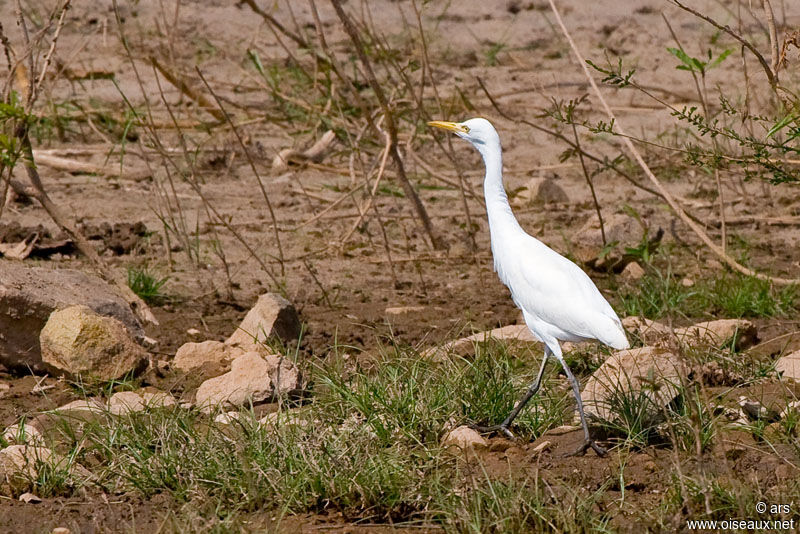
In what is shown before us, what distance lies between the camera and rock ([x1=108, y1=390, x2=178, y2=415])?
403cm

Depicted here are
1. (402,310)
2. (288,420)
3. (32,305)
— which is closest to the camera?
(288,420)

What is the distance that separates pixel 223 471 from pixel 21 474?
65 cm

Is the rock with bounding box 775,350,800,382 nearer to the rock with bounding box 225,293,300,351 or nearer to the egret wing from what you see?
the egret wing

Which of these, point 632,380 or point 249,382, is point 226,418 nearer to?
point 249,382

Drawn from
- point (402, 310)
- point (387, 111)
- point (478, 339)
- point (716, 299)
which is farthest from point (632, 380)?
point (387, 111)

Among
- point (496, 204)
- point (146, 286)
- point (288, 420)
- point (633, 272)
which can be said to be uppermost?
point (496, 204)

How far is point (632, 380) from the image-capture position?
4.01 m

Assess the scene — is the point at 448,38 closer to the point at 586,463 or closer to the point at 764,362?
→ the point at 764,362

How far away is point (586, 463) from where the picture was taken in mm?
3697

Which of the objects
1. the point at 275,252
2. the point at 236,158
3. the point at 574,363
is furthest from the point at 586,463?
the point at 236,158

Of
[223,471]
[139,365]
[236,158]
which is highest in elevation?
[223,471]

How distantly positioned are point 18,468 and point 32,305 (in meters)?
1.14

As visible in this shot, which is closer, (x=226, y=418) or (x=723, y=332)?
(x=226, y=418)

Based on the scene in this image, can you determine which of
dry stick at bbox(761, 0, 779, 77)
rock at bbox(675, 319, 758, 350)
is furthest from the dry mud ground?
dry stick at bbox(761, 0, 779, 77)
